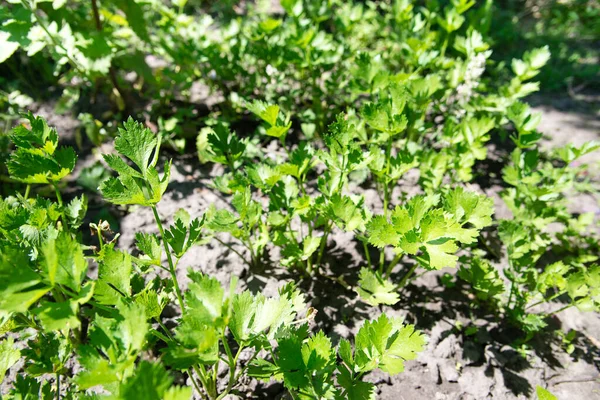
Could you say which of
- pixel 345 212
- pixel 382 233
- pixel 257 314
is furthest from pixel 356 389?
pixel 345 212

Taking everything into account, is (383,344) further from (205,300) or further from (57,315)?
(57,315)

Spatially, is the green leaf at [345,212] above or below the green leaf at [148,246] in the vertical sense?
below

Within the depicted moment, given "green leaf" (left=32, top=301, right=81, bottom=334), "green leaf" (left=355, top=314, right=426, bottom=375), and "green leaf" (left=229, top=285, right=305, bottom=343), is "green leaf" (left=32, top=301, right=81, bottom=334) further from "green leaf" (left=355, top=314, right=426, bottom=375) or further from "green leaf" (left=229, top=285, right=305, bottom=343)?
"green leaf" (left=355, top=314, right=426, bottom=375)

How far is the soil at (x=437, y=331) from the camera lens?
59.5 inches

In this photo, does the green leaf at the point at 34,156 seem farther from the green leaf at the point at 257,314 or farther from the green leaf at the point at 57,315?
the green leaf at the point at 257,314

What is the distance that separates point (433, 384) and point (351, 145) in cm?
99

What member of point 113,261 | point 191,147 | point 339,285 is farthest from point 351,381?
point 191,147

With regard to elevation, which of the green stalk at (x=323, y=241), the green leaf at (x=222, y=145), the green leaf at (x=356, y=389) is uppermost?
the green leaf at (x=222, y=145)

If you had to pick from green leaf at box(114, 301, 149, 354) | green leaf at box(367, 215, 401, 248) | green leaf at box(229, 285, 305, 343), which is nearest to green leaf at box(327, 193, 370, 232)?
green leaf at box(367, 215, 401, 248)

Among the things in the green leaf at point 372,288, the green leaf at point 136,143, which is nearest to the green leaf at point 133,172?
the green leaf at point 136,143

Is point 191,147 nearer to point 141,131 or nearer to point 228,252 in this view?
point 228,252

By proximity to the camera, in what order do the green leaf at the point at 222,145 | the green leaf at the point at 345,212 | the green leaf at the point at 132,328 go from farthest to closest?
the green leaf at the point at 222,145
the green leaf at the point at 345,212
the green leaf at the point at 132,328

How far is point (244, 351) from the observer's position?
5.04 feet

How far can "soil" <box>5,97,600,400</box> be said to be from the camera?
4.95 ft
